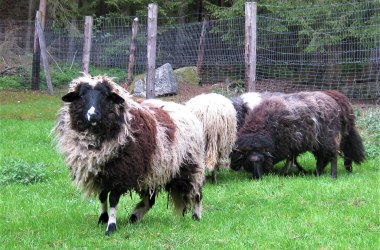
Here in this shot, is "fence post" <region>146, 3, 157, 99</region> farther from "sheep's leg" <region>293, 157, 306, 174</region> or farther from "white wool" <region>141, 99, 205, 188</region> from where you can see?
"white wool" <region>141, 99, 205, 188</region>

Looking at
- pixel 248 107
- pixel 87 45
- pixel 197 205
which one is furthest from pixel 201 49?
pixel 197 205

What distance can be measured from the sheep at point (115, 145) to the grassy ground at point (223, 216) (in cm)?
44

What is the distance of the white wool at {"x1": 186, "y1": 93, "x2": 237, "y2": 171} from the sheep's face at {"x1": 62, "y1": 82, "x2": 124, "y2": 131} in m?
3.56

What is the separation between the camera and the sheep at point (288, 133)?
34.3ft

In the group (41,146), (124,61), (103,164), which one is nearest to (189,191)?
(103,164)

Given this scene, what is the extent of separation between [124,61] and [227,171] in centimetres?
1017

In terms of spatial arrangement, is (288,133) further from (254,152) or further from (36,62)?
(36,62)

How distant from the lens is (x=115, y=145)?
22.1 ft

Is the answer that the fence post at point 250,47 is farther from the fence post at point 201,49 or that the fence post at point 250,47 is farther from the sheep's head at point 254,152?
the fence post at point 201,49

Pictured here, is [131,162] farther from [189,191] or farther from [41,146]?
[41,146]

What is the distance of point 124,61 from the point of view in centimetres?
2044

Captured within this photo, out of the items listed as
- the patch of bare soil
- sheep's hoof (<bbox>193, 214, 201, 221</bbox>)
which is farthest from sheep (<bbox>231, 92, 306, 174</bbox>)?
the patch of bare soil

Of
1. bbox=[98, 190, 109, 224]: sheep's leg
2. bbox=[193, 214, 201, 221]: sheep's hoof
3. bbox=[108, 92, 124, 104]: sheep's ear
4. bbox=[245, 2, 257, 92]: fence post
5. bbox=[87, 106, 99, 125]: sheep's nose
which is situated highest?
bbox=[245, 2, 257, 92]: fence post

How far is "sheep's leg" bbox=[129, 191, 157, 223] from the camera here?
7243 mm
